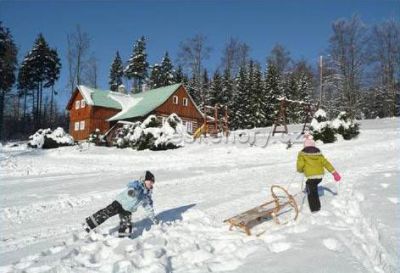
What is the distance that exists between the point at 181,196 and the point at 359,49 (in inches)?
1572

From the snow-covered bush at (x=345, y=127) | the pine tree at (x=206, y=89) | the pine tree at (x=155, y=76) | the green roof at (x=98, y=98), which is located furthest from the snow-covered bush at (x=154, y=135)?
the pine tree at (x=155, y=76)

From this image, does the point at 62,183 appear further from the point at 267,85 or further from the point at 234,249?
the point at 267,85

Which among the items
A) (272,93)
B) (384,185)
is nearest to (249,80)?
(272,93)

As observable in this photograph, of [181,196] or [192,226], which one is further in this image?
[181,196]

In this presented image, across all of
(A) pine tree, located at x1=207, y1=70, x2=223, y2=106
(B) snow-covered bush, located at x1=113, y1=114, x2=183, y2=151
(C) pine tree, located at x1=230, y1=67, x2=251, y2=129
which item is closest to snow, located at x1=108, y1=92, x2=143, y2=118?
(A) pine tree, located at x1=207, y1=70, x2=223, y2=106

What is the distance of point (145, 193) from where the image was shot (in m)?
8.23

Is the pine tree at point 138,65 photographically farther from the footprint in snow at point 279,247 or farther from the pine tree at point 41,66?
the footprint in snow at point 279,247

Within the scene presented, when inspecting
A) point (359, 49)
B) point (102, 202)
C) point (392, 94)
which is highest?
point (359, 49)

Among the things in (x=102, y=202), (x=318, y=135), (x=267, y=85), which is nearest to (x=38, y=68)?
(x=267, y=85)

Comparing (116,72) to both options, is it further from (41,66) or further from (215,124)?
(215,124)

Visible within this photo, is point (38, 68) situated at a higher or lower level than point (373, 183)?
higher

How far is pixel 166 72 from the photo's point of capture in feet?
228

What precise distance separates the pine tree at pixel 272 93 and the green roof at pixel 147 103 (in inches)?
520

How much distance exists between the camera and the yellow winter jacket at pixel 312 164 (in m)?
9.61
